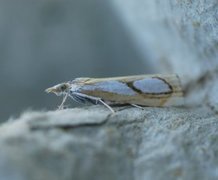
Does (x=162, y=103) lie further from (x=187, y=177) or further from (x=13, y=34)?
(x=13, y=34)

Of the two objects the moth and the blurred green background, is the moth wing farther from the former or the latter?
the blurred green background

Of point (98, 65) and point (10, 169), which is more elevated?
point (98, 65)

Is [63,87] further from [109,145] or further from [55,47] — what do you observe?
[55,47]

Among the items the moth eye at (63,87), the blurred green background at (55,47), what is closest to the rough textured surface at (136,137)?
the moth eye at (63,87)

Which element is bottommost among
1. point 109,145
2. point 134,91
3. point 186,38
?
point 109,145

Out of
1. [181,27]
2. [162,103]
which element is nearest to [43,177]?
[162,103]

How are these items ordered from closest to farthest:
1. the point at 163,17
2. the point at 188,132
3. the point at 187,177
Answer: the point at 187,177
the point at 188,132
the point at 163,17

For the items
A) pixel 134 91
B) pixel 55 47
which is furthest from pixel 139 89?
pixel 55 47
